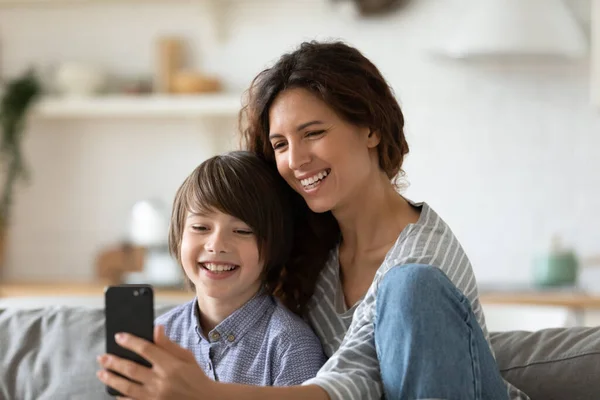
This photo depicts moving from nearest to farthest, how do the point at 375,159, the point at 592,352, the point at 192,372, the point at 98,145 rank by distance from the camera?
the point at 192,372, the point at 592,352, the point at 375,159, the point at 98,145

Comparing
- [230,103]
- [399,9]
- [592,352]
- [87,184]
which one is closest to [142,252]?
[87,184]

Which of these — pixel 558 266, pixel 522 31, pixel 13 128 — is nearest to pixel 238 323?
pixel 558 266

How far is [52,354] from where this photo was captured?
6.66 feet

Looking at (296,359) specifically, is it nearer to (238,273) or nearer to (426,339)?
(238,273)

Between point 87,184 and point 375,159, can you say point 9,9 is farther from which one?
point 375,159

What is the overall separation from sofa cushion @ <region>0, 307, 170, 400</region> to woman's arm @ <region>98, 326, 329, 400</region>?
0.55 m

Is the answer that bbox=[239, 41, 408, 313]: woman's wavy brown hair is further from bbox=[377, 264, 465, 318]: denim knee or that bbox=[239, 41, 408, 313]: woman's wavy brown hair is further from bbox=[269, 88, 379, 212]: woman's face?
bbox=[377, 264, 465, 318]: denim knee

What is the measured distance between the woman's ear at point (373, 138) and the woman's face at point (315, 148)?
4cm

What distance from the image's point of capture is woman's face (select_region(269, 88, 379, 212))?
1.87m

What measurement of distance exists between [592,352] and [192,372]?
85 centimetres

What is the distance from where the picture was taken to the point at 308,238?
203cm

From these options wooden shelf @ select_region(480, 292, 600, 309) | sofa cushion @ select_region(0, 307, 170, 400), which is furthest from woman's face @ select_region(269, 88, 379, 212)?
wooden shelf @ select_region(480, 292, 600, 309)

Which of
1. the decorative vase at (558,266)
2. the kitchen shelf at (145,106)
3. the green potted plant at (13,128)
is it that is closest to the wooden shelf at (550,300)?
the decorative vase at (558,266)

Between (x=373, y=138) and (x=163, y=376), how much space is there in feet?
2.50
